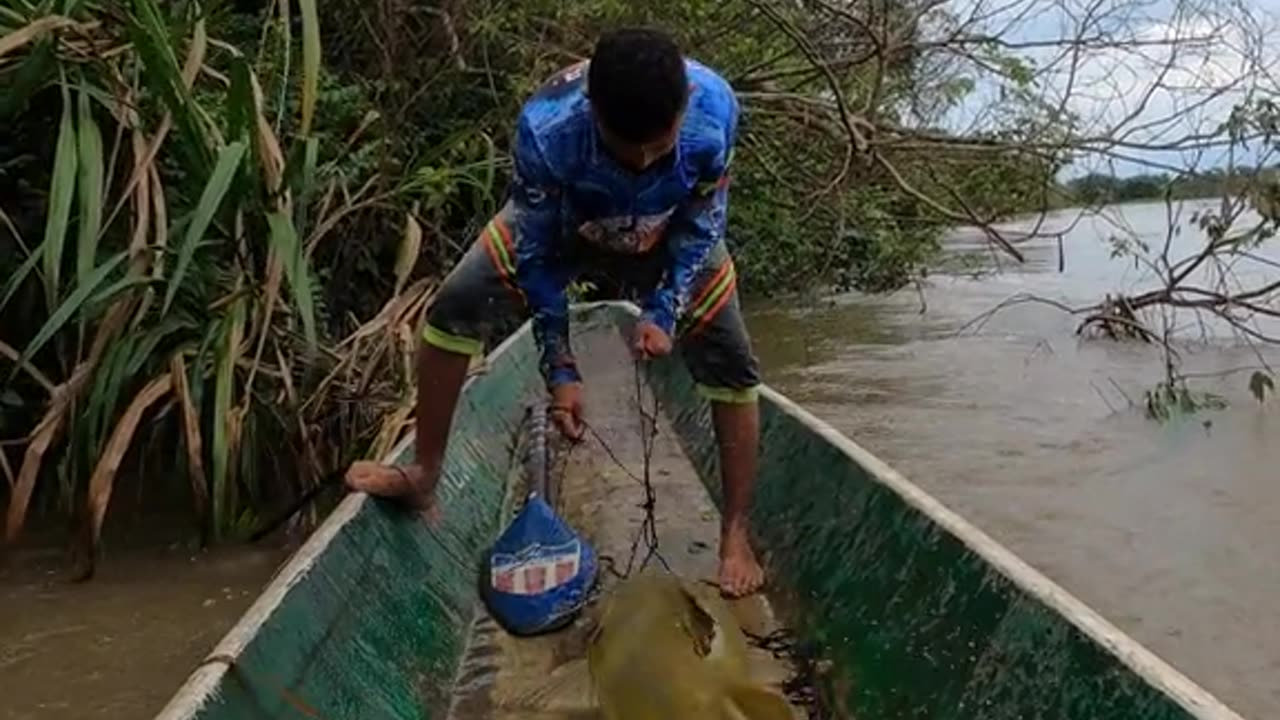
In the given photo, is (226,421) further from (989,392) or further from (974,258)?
(974,258)

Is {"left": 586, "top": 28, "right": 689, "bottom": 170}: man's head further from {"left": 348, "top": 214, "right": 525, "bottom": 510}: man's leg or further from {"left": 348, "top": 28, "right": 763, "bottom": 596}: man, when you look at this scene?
{"left": 348, "top": 214, "right": 525, "bottom": 510}: man's leg

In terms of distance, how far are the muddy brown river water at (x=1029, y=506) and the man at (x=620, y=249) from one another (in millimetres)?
1317

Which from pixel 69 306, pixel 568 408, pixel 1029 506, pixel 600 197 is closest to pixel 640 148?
pixel 600 197

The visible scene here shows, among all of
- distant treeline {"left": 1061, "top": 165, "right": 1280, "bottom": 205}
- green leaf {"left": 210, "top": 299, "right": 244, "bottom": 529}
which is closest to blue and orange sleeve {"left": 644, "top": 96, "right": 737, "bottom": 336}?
green leaf {"left": 210, "top": 299, "right": 244, "bottom": 529}

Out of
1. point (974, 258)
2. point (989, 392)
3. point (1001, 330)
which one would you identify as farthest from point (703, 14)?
point (974, 258)

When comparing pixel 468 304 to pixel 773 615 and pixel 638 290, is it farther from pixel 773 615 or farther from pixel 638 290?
pixel 773 615

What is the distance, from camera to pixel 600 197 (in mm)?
3090

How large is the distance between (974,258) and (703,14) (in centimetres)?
879

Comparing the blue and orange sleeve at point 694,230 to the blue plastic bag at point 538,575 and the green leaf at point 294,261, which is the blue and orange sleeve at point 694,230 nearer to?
the blue plastic bag at point 538,575

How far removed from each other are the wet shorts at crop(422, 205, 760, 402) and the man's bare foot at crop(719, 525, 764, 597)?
1.05 ft

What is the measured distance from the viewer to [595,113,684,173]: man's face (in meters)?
2.81

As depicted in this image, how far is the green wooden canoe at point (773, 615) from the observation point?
2047mm

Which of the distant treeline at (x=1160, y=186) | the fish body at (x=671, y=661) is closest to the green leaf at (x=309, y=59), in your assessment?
the fish body at (x=671, y=661)

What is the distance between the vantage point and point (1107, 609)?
187 inches
